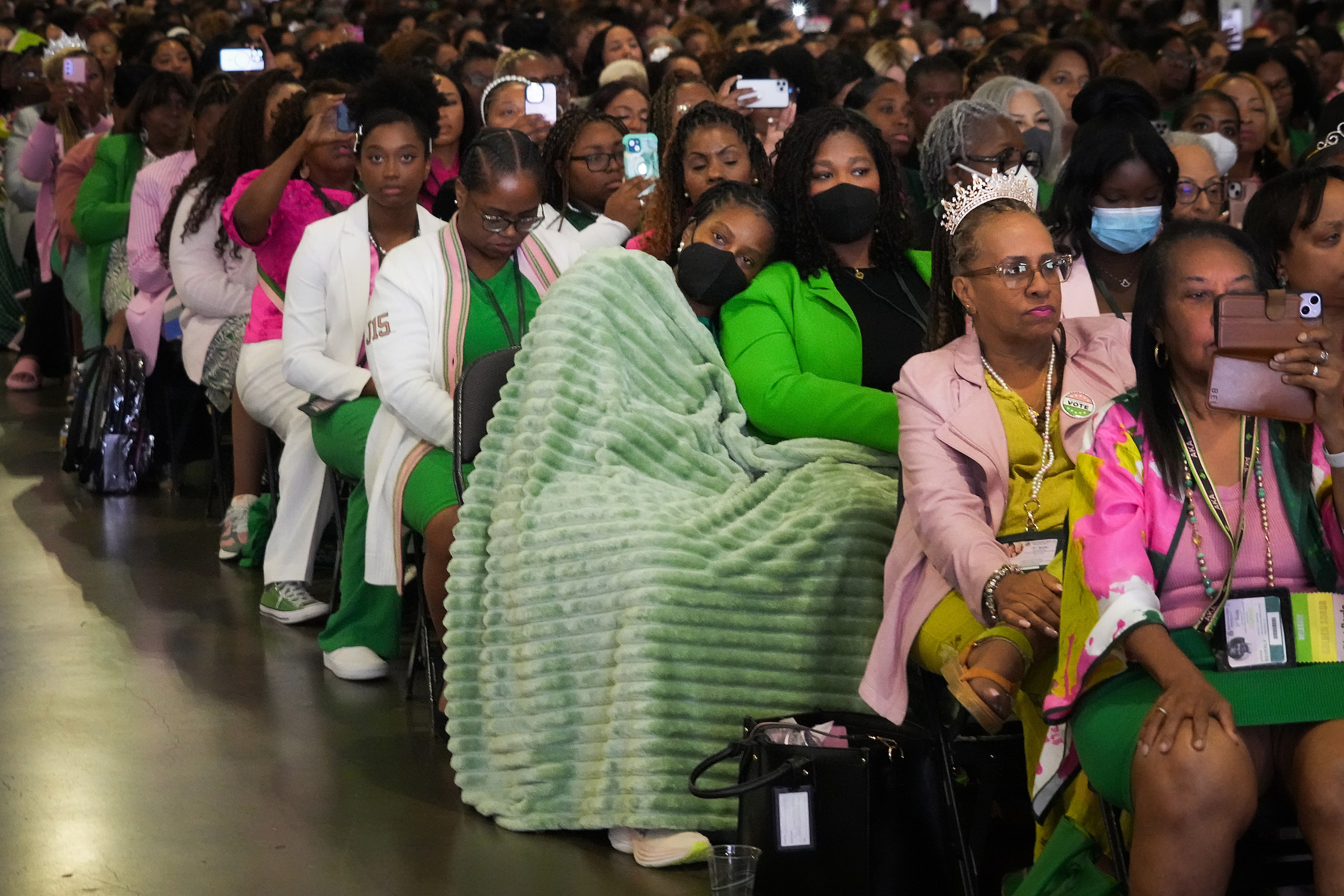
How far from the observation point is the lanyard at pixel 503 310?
4.23 meters

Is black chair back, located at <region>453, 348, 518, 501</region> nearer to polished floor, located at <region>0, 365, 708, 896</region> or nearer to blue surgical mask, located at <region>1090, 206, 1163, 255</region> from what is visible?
polished floor, located at <region>0, 365, 708, 896</region>

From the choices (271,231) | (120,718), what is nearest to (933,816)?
(120,718)

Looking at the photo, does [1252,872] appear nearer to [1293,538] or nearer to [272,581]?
[1293,538]

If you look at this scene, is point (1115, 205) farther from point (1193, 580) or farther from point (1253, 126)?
point (1253, 126)

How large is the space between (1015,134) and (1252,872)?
2.59 meters

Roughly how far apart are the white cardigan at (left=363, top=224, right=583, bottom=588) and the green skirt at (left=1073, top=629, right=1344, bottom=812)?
1.96 meters

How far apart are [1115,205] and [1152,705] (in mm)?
1770

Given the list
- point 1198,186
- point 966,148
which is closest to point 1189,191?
point 1198,186

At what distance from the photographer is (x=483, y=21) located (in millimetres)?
10586

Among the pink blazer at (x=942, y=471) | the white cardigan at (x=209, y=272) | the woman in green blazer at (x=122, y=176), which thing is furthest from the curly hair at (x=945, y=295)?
the woman in green blazer at (x=122, y=176)

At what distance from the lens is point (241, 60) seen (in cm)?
705

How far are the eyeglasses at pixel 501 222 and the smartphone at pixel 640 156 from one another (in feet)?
3.11

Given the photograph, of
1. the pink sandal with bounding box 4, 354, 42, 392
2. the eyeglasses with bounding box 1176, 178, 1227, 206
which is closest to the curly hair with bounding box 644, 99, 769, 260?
the eyeglasses with bounding box 1176, 178, 1227, 206

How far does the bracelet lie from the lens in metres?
2.75
